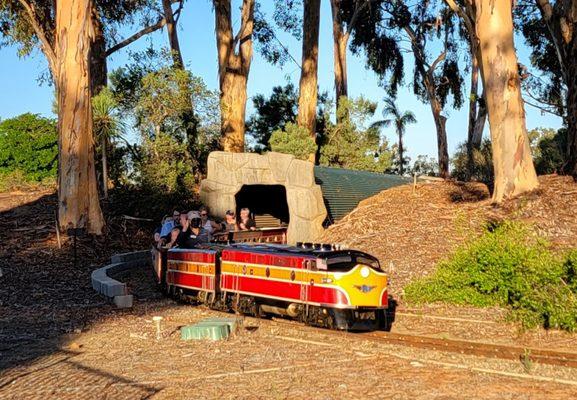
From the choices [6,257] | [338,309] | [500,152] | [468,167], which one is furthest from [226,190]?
[468,167]

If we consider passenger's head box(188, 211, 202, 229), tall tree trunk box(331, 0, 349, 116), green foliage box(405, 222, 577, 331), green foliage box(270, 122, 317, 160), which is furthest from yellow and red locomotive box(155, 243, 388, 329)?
tall tree trunk box(331, 0, 349, 116)

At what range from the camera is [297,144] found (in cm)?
3100

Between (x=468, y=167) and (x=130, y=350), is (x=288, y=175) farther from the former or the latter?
(x=468, y=167)

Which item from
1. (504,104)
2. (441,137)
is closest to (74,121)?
(504,104)

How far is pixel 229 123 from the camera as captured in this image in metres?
27.5

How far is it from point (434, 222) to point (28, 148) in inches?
1049

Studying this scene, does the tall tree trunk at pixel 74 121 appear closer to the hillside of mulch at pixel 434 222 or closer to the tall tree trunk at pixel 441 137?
the hillside of mulch at pixel 434 222

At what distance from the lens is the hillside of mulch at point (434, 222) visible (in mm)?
14703

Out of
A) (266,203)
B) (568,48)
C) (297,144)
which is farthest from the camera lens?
(297,144)

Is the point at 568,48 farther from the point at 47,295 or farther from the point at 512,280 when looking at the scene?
the point at 47,295

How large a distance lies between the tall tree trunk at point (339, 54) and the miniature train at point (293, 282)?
86.3ft

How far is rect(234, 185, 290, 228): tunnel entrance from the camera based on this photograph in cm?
2394

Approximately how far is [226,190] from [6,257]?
21.2ft

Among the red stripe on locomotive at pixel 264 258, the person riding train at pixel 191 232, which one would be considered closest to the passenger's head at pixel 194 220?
the person riding train at pixel 191 232
